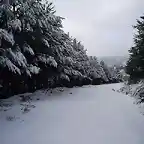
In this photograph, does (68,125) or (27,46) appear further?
(27,46)

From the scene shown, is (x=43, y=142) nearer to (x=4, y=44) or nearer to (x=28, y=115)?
(x=28, y=115)

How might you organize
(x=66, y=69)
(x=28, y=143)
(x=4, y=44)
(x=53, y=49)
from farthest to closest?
1. (x=66, y=69)
2. (x=53, y=49)
3. (x=4, y=44)
4. (x=28, y=143)

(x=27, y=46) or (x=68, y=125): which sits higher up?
(x=27, y=46)

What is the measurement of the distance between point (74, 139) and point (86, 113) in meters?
3.19

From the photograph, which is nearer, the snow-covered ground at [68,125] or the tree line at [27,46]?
the snow-covered ground at [68,125]

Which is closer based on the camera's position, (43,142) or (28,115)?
(43,142)

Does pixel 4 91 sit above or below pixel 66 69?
below

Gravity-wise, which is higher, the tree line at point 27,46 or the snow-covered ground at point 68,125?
the tree line at point 27,46

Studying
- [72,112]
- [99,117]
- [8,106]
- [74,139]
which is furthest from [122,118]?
[8,106]

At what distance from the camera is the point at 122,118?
9.70m

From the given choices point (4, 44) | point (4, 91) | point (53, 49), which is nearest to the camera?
point (4, 44)

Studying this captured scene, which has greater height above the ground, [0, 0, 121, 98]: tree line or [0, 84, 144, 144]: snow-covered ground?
[0, 0, 121, 98]: tree line

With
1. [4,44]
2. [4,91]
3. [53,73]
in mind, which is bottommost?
[4,91]

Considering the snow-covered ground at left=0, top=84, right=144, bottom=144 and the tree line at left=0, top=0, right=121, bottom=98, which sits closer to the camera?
the snow-covered ground at left=0, top=84, right=144, bottom=144
